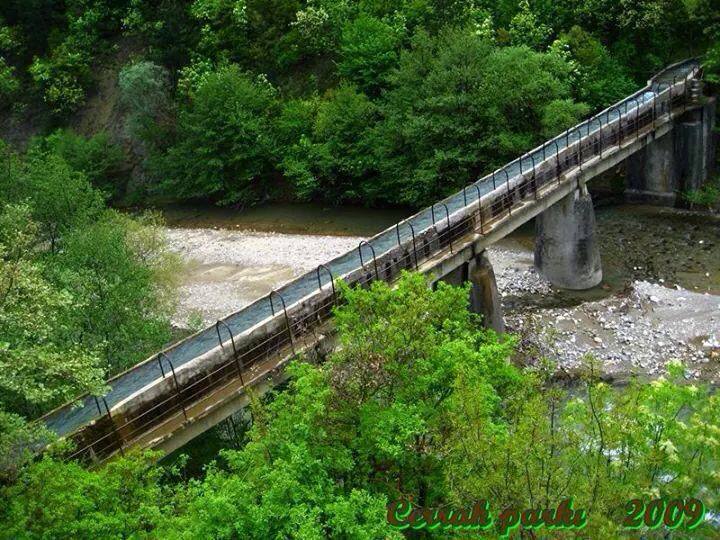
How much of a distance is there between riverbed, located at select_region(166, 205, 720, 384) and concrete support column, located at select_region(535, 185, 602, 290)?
701 mm

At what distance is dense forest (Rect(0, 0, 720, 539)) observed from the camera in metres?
10.3

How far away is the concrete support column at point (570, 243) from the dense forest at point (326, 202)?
18.2ft

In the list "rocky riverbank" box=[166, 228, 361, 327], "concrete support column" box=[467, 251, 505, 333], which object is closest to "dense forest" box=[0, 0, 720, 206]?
"rocky riverbank" box=[166, 228, 361, 327]

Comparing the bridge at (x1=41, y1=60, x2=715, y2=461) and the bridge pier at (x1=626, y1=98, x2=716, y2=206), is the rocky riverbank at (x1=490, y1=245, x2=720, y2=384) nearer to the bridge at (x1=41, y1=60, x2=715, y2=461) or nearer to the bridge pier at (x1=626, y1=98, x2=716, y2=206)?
the bridge at (x1=41, y1=60, x2=715, y2=461)

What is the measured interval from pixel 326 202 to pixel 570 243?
19.4 metres

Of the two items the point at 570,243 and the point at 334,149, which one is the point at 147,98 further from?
the point at 570,243

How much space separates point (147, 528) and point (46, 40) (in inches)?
2309

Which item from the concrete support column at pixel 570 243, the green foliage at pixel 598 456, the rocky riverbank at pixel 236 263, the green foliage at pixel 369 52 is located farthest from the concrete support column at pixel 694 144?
the green foliage at pixel 598 456

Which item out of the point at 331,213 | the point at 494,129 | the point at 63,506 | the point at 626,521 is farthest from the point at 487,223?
the point at 331,213

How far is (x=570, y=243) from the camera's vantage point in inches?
1161

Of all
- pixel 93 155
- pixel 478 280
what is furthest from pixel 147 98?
pixel 478 280

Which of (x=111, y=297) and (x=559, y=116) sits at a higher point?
(x=559, y=116)

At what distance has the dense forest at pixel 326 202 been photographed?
33.7 ft

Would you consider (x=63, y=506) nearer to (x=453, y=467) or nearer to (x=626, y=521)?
(x=453, y=467)
